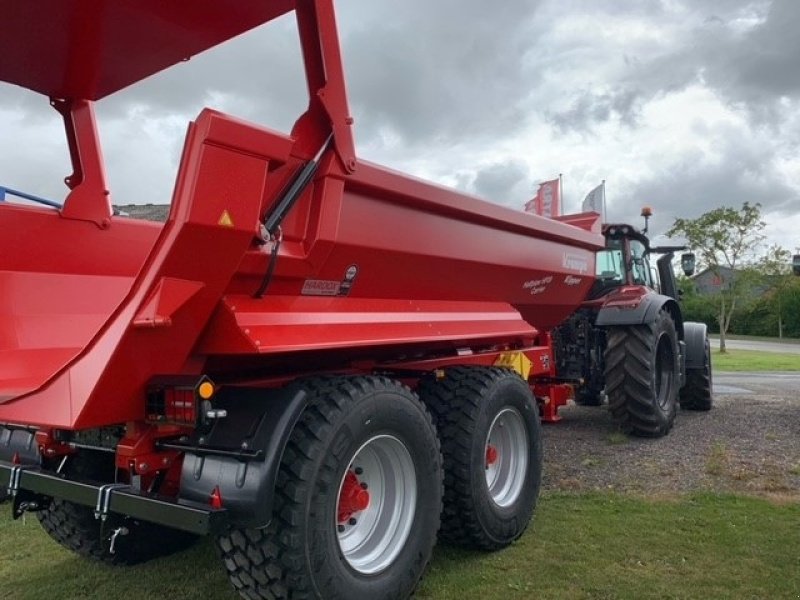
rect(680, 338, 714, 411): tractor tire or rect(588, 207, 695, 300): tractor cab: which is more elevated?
rect(588, 207, 695, 300): tractor cab

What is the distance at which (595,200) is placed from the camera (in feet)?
26.5

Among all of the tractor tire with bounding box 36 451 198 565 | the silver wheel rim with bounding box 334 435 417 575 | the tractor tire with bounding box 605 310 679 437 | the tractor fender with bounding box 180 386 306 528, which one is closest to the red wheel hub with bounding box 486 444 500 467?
the silver wheel rim with bounding box 334 435 417 575

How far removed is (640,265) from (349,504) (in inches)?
228

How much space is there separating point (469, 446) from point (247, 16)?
2322 millimetres

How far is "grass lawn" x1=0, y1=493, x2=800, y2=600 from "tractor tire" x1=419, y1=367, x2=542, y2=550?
0.16 metres

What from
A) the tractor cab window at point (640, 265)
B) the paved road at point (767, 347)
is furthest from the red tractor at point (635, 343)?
the paved road at point (767, 347)

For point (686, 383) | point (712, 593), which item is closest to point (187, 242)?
point (712, 593)

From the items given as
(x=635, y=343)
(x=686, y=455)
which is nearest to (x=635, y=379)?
(x=635, y=343)

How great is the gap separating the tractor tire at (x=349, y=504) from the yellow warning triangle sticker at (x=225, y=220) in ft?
2.46

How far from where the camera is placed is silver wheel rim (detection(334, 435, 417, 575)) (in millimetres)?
3098

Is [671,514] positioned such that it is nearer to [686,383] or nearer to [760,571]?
[760,571]

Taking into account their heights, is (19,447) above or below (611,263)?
below

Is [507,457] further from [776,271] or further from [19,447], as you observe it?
[776,271]

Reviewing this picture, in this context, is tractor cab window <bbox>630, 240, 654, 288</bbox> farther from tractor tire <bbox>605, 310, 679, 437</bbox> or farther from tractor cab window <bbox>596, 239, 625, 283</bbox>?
tractor tire <bbox>605, 310, 679, 437</bbox>
